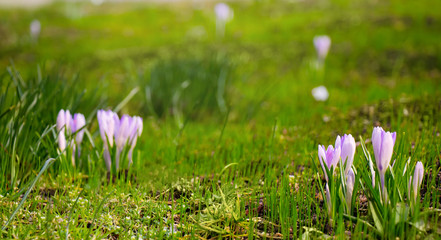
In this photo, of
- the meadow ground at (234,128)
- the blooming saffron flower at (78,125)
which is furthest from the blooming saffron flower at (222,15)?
the blooming saffron flower at (78,125)

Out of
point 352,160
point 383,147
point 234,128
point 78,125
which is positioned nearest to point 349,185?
point 352,160

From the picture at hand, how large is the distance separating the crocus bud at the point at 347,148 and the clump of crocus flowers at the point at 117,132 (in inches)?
55.8

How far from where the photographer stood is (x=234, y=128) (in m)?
4.62

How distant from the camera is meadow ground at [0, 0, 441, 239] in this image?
7.61 ft

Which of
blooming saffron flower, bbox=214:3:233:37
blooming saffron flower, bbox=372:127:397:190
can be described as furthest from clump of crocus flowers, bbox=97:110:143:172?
blooming saffron flower, bbox=214:3:233:37

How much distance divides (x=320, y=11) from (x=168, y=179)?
1366 cm

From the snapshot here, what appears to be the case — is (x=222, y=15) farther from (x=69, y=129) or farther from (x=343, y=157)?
(x=343, y=157)

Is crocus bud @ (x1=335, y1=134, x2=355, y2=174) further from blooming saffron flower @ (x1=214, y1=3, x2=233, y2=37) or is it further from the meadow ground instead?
blooming saffron flower @ (x1=214, y1=3, x2=233, y2=37)

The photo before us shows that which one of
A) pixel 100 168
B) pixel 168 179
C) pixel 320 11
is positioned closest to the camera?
pixel 168 179

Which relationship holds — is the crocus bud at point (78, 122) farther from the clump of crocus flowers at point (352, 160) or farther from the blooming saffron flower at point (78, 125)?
the clump of crocus flowers at point (352, 160)

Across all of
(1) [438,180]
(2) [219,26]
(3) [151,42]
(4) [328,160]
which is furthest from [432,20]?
(4) [328,160]

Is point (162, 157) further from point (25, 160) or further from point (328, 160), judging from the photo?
point (328, 160)

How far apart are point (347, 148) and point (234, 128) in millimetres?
2552

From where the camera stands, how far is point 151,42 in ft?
47.0
